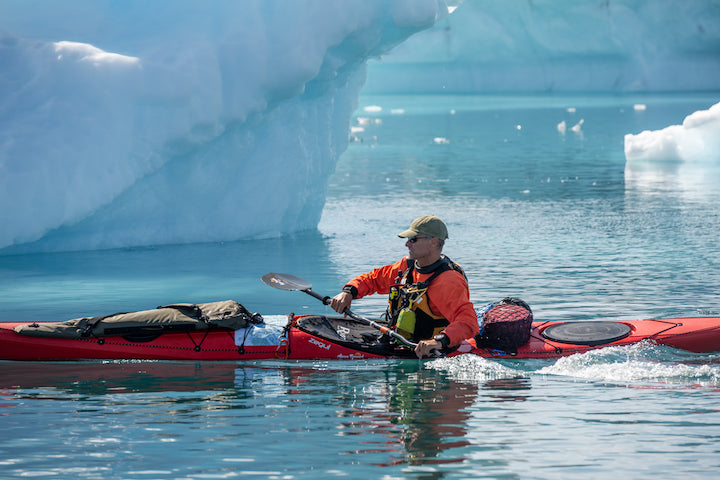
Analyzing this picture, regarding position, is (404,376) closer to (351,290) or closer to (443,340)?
(443,340)

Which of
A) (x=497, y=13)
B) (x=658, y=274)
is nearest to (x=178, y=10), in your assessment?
(x=658, y=274)

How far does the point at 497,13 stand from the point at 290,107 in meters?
28.5

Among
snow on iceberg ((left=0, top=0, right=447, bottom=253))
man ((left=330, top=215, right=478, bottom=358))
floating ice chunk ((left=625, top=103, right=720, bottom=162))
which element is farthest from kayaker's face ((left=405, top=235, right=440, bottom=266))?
floating ice chunk ((left=625, top=103, right=720, bottom=162))

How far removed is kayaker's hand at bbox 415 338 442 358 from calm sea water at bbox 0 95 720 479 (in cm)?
22

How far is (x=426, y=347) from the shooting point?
5383 millimetres

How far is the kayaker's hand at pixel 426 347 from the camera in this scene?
212 inches

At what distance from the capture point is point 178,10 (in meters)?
10.5

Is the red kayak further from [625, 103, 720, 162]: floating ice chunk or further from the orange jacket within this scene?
[625, 103, 720, 162]: floating ice chunk

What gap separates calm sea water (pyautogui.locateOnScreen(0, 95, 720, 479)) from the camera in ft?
13.6

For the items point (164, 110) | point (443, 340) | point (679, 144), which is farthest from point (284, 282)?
point (679, 144)

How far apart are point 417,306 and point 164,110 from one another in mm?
4958

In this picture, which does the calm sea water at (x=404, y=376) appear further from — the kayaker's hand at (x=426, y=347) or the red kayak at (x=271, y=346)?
the kayaker's hand at (x=426, y=347)

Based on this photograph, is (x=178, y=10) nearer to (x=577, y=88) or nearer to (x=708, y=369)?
(x=708, y=369)

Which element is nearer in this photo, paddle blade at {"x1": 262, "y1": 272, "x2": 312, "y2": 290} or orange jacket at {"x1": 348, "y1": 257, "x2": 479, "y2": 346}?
orange jacket at {"x1": 348, "y1": 257, "x2": 479, "y2": 346}
